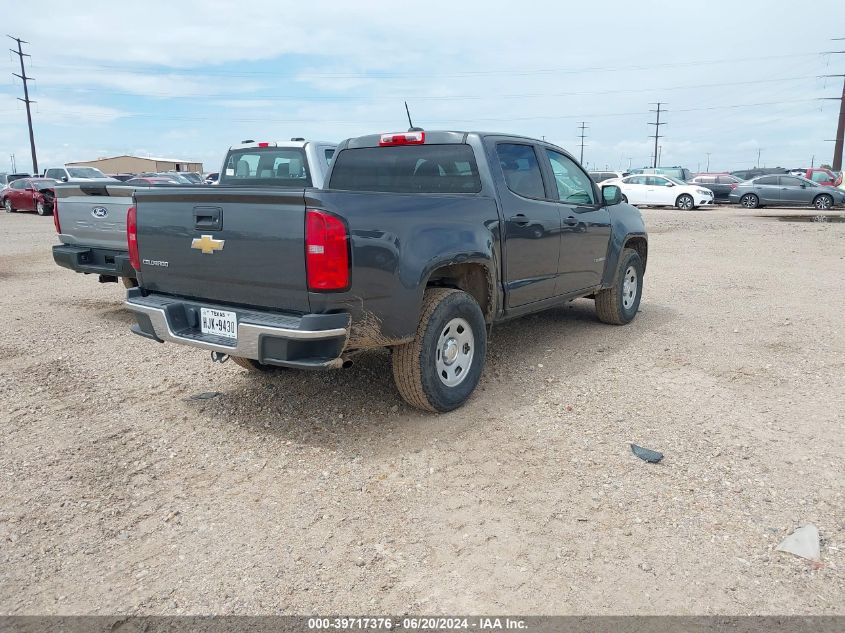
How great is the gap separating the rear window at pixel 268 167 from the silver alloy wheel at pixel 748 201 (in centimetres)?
2527

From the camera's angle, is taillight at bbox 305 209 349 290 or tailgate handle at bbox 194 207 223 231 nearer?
taillight at bbox 305 209 349 290

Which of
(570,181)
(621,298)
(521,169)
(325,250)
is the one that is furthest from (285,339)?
(621,298)

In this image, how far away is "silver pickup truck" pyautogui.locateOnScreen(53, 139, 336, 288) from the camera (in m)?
6.79

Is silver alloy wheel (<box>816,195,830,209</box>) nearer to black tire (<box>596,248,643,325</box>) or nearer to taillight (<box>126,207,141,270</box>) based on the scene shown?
black tire (<box>596,248,643,325</box>)

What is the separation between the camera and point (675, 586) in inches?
104

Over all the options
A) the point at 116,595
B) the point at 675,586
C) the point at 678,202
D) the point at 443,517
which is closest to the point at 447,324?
the point at 443,517

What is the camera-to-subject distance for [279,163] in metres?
7.91

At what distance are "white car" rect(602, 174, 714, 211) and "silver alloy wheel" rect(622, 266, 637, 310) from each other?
67.0 feet

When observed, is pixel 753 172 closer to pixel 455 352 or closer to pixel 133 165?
pixel 455 352

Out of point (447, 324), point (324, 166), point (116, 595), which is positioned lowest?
point (116, 595)

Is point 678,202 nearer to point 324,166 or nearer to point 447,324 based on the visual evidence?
point 324,166

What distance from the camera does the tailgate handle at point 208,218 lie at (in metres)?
3.79

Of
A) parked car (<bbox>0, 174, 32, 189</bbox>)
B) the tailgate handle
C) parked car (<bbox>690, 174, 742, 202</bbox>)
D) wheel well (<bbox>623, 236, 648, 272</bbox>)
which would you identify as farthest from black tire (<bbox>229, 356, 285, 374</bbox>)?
parked car (<bbox>0, 174, 32, 189</bbox>)

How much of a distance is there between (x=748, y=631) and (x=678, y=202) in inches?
1062
